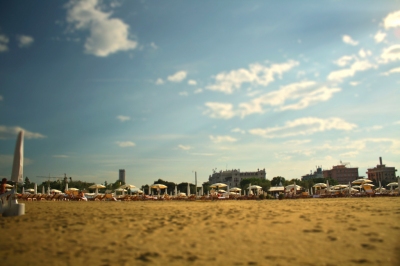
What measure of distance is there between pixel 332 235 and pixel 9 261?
589 centimetres

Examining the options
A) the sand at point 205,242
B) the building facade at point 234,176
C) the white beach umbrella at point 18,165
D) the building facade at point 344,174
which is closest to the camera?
the sand at point 205,242

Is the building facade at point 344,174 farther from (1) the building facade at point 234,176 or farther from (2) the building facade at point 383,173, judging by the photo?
(1) the building facade at point 234,176

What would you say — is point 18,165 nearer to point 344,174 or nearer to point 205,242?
point 205,242

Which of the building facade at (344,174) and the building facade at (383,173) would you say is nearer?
the building facade at (383,173)

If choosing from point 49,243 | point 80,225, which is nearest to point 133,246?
point 49,243

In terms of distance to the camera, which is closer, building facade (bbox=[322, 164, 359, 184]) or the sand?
the sand

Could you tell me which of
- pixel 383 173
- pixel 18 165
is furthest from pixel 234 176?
pixel 18 165

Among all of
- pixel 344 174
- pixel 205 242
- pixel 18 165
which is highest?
pixel 18 165

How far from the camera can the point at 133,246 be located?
551 cm

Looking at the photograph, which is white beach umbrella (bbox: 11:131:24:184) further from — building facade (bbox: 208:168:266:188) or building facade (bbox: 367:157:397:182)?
building facade (bbox: 367:157:397:182)

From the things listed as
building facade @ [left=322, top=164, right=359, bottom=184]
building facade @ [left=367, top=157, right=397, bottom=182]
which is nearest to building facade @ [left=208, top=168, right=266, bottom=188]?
building facade @ [left=322, top=164, right=359, bottom=184]

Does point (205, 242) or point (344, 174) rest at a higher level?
point (344, 174)

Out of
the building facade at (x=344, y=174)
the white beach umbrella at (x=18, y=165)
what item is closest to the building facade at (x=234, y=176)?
the building facade at (x=344, y=174)

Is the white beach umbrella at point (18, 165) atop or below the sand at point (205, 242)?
atop
